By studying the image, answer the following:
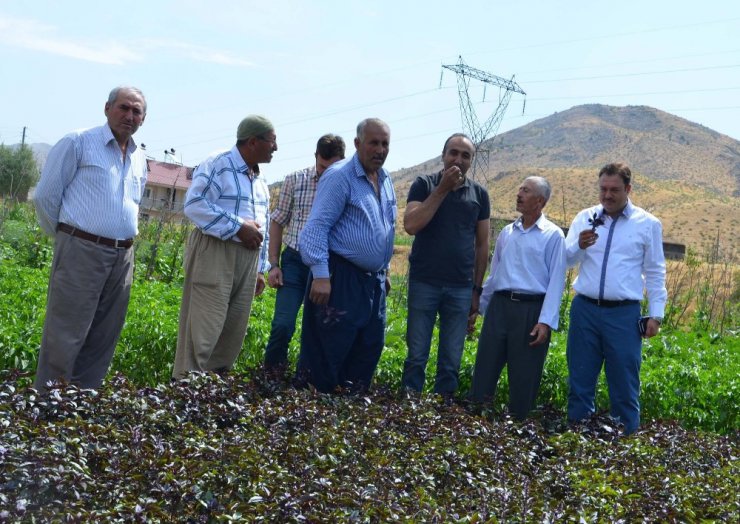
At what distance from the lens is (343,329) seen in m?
5.16

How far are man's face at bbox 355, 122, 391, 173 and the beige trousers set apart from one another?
0.92 metres

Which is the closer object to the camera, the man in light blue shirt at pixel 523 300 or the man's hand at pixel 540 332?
the man's hand at pixel 540 332

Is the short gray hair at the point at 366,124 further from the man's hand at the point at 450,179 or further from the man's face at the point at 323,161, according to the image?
the man's face at the point at 323,161

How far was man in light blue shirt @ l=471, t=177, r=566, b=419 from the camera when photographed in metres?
5.78

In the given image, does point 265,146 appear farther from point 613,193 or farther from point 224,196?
point 613,193

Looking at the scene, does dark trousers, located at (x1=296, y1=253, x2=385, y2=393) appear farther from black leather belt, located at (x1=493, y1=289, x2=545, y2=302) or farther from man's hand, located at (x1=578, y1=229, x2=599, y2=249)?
man's hand, located at (x1=578, y1=229, x2=599, y2=249)

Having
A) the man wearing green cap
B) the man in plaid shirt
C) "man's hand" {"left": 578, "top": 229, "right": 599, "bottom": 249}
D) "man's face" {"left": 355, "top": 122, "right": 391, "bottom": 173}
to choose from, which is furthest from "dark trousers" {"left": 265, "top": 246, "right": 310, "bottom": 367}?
"man's hand" {"left": 578, "top": 229, "right": 599, "bottom": 249}

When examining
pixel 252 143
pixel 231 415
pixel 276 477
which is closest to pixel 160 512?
pixel 276 477

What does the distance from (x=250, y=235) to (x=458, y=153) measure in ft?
4.45

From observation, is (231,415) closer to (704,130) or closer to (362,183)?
(362,183)

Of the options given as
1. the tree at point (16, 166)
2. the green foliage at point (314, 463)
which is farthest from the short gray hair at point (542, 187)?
the tree at point (16, 166)

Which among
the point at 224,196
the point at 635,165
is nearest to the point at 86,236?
the point at 224,196

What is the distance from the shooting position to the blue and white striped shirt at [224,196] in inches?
205

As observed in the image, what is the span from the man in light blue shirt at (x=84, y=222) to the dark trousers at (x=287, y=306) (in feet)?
4.13
